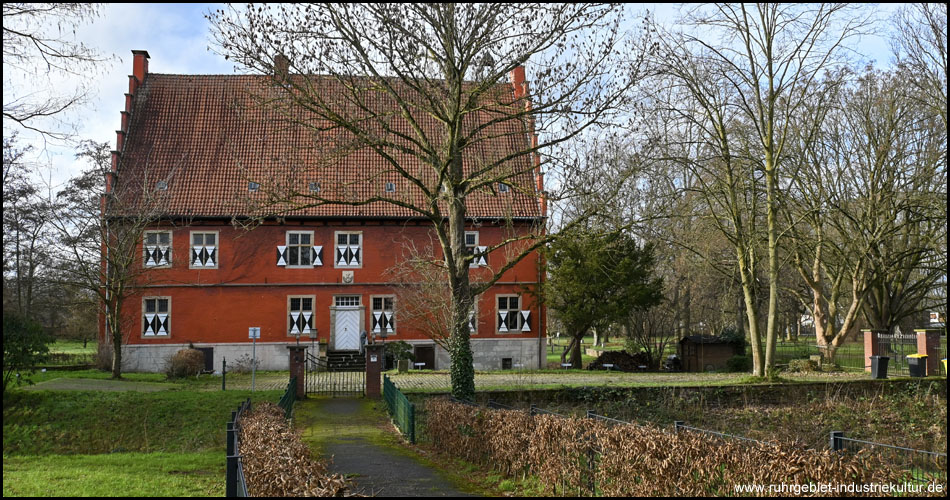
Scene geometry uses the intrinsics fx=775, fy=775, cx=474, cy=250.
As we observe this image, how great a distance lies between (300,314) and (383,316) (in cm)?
319

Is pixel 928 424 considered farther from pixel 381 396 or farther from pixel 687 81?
pixel 381 396

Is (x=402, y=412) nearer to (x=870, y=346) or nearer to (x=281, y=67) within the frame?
(x=281, y=67)

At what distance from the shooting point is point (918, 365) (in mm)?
24000

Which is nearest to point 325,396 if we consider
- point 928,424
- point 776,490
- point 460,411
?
point 460,411

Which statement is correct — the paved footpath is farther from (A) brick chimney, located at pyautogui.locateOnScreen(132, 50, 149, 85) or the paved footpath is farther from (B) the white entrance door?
(A) brick chimney, located at pyautogui.locateOnScreen(132, 50, 149, 85)

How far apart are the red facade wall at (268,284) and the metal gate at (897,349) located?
12.1m

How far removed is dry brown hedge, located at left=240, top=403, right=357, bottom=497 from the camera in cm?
568

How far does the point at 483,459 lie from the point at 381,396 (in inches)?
392

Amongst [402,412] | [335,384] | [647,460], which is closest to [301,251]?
[335,384]

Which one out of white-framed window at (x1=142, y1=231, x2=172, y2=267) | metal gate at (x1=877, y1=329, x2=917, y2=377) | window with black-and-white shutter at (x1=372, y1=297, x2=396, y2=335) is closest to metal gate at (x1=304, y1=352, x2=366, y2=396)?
window with black-and-white shutter at (x1=372, y1=297, x2=396, y2=335)

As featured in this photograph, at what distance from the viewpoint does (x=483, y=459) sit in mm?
10734

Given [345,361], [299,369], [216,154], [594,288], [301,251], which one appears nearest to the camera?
[299,369]

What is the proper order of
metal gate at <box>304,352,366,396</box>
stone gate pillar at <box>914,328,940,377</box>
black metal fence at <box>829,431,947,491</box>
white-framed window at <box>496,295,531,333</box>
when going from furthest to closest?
white-framed window at <box>496,295,531,333</box> → stone gate pillar at <box>914,328,940,377</box> → metal gate at <box>304,352,366,396</box> → black metal fence at <box>829,431,947,491</box>

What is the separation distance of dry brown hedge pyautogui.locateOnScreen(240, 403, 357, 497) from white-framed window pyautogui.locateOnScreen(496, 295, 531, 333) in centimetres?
2232
